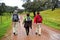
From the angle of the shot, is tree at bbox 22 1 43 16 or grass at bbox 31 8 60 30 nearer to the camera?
grass at bbox 31 8 60 30

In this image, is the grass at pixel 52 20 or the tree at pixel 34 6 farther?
the tree at pixel 34 6

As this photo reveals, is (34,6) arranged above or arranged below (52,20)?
above

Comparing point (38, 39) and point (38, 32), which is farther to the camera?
point (38, 32)

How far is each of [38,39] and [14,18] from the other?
8.97 ft

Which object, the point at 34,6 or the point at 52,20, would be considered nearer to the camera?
the point at 52,20

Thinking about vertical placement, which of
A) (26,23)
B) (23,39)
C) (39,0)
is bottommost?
(23,39)

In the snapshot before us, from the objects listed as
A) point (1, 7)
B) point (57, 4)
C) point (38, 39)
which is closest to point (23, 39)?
point (38, 39)

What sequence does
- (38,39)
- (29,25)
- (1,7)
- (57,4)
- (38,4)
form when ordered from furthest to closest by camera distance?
(57,4), (38,4), (1,7), (29,25), (38,39)

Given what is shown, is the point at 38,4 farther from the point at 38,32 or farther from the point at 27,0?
the point at 38,32

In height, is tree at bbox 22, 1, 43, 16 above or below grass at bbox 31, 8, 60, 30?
above

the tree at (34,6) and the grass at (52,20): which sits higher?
the tree at (34,6)

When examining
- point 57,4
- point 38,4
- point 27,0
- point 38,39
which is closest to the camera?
point 38,39

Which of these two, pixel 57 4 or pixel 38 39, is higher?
pixel 57 4

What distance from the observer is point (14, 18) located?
15.9 m
